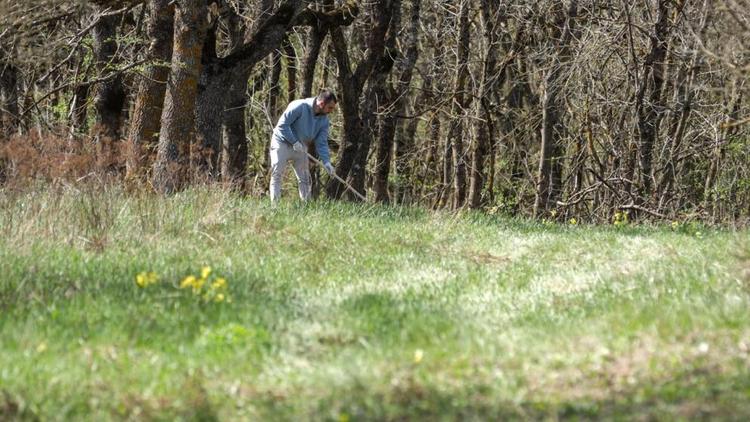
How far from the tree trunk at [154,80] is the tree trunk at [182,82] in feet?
2.95

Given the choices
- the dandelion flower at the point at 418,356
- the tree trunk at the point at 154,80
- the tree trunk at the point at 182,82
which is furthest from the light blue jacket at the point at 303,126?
the dandelion flower at the point at 418,356

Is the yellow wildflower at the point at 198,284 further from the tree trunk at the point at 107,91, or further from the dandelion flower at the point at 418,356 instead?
the tree trunk at the point at 107,91

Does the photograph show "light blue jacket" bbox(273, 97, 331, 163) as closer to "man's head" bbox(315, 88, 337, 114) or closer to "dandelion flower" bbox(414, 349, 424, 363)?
"man's head" bbox(315, 88, 337, 114)

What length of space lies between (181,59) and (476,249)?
19.4 ft

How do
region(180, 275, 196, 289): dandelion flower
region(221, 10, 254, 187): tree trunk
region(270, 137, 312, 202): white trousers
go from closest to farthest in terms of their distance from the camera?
region(180, 275, 196, 289): dandelion flower, region(270, 137, 312, 202): white trousers, region(221, 10, 254, 187): tree trunk

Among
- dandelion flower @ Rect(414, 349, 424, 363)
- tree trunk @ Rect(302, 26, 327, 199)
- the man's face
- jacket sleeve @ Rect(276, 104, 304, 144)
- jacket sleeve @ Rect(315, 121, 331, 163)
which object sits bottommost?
dandelion flower @ Rect(414, 349, 424, 363)

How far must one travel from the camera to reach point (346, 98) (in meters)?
19.5

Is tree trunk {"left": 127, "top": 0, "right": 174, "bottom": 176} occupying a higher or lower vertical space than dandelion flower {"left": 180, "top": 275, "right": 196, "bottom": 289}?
higher

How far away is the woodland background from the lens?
46.9ft

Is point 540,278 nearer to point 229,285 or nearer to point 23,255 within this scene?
point 229,285

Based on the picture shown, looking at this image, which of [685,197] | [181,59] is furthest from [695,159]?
[181,59]

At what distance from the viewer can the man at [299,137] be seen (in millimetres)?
14023

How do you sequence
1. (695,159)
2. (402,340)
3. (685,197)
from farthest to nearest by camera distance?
1. (695,159)
2. (685,197)
3. (402,340)

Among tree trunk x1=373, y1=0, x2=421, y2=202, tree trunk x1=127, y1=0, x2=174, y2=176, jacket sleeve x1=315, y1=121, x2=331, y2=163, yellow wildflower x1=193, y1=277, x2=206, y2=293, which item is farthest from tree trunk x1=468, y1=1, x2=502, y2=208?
yellow wildflower x1=193, y1=277, x2=206, y2=293
